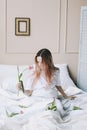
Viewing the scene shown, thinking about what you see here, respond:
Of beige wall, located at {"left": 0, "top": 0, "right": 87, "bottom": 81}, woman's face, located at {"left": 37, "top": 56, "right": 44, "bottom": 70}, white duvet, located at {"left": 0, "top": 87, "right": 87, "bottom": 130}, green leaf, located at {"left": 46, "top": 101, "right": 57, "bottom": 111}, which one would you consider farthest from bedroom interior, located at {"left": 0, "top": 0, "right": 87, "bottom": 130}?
green leaf, located at {"left": 46, "top": 101, "right": 57, "bottom": 111}

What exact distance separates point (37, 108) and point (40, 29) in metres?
1.85

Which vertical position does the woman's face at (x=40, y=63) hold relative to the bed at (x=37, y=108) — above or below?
above

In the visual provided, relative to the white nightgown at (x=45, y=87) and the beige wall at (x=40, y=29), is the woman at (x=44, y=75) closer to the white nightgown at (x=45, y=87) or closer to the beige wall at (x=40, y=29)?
the white nightgown at (x=45, y=87)

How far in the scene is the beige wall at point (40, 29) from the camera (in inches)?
155

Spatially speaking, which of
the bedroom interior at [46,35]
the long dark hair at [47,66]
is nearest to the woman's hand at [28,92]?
the long dark hair at [47,66]

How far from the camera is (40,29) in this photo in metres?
4.00

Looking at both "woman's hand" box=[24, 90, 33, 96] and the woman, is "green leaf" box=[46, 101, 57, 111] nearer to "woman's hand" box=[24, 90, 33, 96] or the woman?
the woman

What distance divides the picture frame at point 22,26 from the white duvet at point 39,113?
1.06 metres

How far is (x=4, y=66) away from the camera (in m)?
3.79

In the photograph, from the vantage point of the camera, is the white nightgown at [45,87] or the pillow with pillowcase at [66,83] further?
the pillow with pillowcase at [66,83]

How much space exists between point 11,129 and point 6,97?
1242 mm

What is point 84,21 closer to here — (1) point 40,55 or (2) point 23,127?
(1) point 40,55

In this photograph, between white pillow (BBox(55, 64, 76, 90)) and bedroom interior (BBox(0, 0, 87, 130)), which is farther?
bedroom interior (BBox(0, 0, 87, 130))

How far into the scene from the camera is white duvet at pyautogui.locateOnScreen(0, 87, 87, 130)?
6.24 ft
